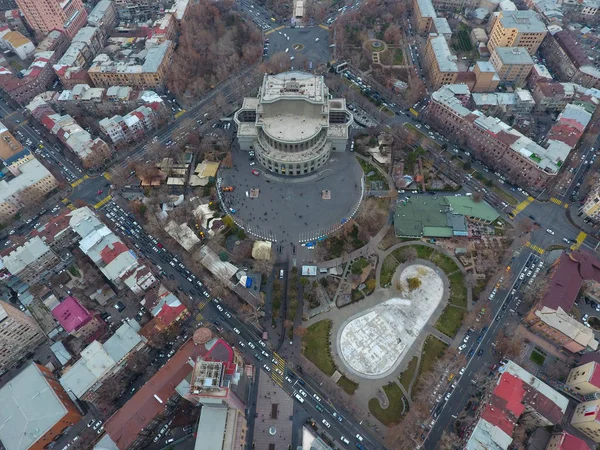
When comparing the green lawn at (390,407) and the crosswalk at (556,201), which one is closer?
the green lawn at (390,407)

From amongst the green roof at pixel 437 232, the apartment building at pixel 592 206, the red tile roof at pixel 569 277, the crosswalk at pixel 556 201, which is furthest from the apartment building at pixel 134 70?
the apartment building at pixel 592 206

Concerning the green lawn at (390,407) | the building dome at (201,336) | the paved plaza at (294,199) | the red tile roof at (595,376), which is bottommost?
the green lawn at (390,407)

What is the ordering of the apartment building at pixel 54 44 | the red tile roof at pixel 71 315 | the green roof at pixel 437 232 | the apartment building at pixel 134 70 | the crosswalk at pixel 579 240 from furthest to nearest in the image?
the apartment building at pixel 54 44 → the apartment building at pixel 134 70 → the green roof at pixel 437 232 → the crosswalk at pixel 579 240 → the red tile roof at pixel 71 315

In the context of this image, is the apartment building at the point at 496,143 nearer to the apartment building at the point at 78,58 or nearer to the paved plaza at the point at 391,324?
the paved plaza at the point at 391,324

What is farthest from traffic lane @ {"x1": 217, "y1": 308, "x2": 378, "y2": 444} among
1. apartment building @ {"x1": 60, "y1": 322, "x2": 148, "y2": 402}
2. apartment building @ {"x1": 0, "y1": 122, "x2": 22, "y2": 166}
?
apartment building @ {"x1": 0, "y1": 122, "x2": 22, "y2": 166}

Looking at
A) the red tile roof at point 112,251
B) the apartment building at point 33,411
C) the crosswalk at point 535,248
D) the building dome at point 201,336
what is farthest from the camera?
the crosswalk at point 535,248

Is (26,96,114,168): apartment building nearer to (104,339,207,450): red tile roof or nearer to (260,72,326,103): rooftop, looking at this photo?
(260,72,326,103): rooftop

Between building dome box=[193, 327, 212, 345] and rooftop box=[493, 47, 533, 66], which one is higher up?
rooftop box=[493, 47, 533, 66]

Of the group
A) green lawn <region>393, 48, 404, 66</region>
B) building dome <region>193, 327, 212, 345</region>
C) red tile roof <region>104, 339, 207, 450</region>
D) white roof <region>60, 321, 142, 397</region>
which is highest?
green lawn <region>393, 48, 404, 66</region>

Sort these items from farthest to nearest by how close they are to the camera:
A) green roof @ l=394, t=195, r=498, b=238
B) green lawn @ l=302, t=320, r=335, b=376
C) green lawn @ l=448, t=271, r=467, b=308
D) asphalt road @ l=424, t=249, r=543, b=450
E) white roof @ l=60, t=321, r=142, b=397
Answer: green roof @ l=394, t=195, r=498, b=238
green lawn @ l=448, t=271, r=467, b=308
green lawn @ l=302, t=320, r=335, b=376
asphalt road @ l=424, t=249, r=543, b=450
white roof @ l=60, t=321, r=142, b=397
